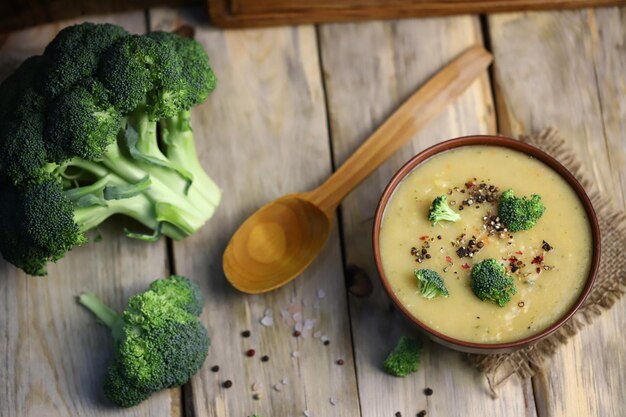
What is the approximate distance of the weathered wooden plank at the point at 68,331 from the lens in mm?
2551

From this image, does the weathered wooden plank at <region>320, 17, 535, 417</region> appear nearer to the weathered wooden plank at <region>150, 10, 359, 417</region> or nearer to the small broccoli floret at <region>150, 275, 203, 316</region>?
the weathered wooden plank at <region>150, 10, 359, 417</region>

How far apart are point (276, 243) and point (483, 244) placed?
2.13 ft

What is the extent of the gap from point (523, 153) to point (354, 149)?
1.83ft

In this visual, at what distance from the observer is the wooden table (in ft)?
8.34

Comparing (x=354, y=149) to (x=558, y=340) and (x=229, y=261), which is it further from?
(x=558, y=340)

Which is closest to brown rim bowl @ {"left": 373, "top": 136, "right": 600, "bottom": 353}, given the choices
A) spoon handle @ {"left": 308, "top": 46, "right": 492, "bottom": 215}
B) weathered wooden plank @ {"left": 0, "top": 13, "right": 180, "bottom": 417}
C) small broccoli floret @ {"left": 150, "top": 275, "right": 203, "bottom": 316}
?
spoon handle @ {"left": 308, "top": 46, "right": 492, "bottom": 215}

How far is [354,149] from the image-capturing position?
2.73 metres

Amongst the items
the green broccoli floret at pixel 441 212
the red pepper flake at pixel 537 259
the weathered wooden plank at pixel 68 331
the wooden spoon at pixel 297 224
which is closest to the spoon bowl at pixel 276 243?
the wooden spoon at pixel 297 224

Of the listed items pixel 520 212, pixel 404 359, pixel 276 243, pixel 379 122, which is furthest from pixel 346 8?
pixel 404 359

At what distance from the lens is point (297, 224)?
263 centimetres

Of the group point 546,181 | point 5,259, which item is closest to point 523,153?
point 546,181

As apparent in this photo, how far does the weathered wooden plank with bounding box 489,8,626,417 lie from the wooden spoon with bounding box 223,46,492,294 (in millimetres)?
360

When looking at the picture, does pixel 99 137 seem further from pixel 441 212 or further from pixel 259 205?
pixel 441 212

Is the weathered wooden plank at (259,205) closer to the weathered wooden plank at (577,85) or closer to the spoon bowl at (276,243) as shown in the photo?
the spoon bowl at (276,243)
